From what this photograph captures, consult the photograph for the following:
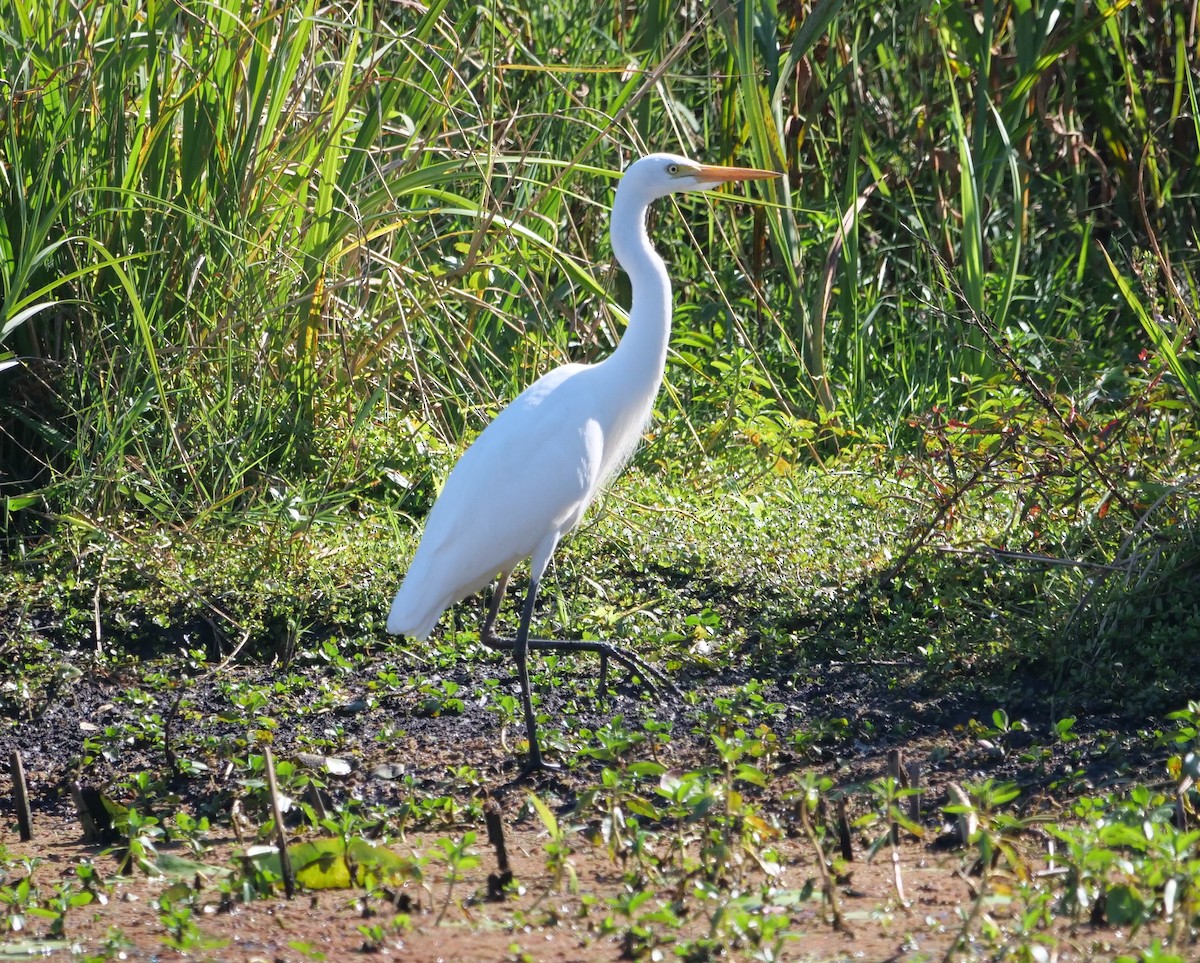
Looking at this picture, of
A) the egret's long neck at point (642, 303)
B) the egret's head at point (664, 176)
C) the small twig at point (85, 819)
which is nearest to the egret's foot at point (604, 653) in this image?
the egret's long neck at point (642, 303)

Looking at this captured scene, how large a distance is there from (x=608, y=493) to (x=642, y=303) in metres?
0.99

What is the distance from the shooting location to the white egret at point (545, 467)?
332cm

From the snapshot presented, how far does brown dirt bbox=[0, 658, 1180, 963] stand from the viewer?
87.0 inches

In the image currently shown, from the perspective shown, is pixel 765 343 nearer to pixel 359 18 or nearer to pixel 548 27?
pixel 548 27

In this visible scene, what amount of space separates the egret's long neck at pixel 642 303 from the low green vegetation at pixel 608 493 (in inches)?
26.3

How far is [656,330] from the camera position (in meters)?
3.51

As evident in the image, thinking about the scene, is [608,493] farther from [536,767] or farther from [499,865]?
[499,865]

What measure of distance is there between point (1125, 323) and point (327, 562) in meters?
3.57

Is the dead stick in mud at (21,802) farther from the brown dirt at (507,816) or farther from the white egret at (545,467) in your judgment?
the white egret at (545,467)

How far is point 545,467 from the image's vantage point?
3.38 meters

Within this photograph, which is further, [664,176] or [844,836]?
[664,176]

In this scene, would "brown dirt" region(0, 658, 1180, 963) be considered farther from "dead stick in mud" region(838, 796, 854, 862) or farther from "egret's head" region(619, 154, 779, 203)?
"egret's head" region(619, 154, 779, 203)

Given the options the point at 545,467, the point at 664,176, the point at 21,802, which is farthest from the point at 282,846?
the point at 664,176

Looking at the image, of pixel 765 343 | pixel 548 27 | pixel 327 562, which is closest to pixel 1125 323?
pixel 765 343
